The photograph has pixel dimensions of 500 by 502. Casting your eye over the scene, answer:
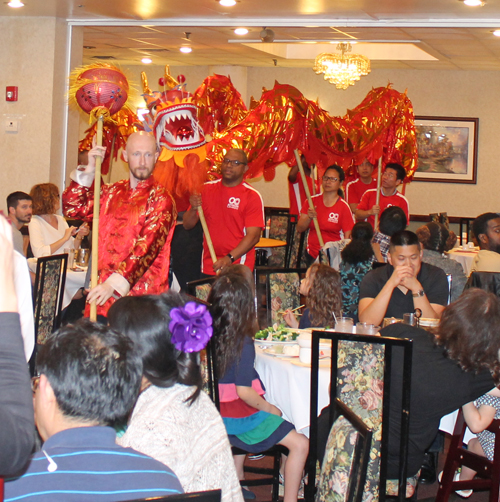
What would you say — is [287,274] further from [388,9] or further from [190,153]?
[388,9]

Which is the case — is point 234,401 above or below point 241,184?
below

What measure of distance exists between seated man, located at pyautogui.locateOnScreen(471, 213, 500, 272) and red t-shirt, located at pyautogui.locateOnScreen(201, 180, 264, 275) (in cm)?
147

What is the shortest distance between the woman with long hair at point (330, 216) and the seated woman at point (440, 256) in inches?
47.3

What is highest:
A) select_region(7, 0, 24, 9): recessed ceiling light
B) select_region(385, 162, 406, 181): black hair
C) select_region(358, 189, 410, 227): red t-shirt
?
select_region(7, 0, 24, 9): recessed ceiling light

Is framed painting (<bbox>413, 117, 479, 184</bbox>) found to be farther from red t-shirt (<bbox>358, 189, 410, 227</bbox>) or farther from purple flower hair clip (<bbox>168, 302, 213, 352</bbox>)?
purple flower hair clip (<bbox>168, 302, 213, 352</bbox>)

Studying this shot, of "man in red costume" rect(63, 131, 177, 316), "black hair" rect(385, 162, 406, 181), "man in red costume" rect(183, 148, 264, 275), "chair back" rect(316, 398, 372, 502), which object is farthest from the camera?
"black hair" rect(385, 162, 406, 181)

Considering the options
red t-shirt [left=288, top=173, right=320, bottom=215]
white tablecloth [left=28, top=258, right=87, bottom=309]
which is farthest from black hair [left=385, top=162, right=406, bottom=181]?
white tablecloth [left=28, top=258, right=87, bottom=309]

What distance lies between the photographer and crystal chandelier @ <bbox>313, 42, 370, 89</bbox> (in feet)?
26.2

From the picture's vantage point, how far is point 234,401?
2.74 m

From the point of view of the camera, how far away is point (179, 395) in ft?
5.34

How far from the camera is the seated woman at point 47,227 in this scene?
200 inches

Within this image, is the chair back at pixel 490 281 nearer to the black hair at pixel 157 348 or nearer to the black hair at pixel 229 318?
the black hair at pixel 229 318

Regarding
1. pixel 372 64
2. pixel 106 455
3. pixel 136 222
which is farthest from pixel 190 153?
pixel 372 64

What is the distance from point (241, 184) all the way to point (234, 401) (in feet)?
7.73
